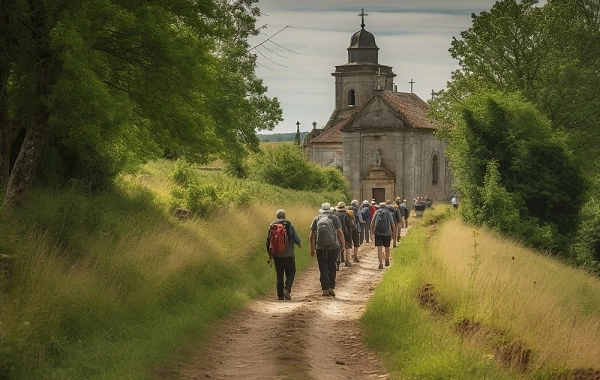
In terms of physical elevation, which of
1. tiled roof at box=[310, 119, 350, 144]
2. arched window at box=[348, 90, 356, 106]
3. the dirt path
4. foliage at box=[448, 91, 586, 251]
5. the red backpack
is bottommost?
the dirt path

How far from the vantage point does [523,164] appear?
3825cm

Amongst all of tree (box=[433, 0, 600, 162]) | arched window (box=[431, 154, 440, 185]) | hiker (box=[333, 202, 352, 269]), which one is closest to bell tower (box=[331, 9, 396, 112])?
arched window (box=[431, 154, 440, 185])

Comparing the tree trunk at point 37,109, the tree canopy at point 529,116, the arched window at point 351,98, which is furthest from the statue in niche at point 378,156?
the tree trunk at point 37,109

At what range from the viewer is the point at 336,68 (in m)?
89.9

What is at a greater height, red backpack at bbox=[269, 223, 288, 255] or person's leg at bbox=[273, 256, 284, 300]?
red backpack at bbox=[269, 223, 288, 255]

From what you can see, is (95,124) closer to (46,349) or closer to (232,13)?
(46,349)

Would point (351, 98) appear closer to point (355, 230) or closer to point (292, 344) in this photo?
point (355, 230)

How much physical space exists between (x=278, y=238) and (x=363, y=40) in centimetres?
7338

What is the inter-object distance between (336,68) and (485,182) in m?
54.2

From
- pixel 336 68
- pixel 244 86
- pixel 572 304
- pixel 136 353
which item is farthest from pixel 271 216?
pixel 336 68

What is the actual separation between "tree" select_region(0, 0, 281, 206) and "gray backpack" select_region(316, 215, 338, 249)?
8.60 ft

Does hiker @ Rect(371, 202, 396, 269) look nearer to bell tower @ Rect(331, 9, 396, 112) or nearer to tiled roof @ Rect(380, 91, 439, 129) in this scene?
tiled roof @ Rect(380, 91, 439, 129)

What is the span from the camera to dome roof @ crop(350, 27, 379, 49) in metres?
90.4

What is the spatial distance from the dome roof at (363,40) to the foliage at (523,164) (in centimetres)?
5175
